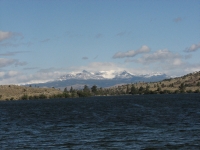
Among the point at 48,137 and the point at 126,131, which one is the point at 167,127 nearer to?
the point at 126,131

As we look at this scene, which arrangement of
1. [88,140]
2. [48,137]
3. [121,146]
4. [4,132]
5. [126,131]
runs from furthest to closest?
[4,132], [126,131], [48,137], [88,140], [121,146]

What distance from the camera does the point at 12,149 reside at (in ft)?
150

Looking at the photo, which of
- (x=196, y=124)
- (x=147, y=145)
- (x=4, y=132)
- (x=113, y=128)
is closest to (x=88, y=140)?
(x=147, y=145)

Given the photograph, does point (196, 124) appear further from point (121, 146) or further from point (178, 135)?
point (121, 146)

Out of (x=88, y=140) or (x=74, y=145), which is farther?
(x=88, y=140)

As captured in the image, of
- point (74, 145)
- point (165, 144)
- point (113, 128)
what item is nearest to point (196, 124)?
point (113, 128)

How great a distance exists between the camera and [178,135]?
52.6m

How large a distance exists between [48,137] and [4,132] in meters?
11.1

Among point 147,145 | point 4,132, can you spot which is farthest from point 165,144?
point 4,132

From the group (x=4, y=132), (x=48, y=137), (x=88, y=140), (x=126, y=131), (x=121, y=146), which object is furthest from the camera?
(x=4, y=132)

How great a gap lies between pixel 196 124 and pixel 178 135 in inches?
527

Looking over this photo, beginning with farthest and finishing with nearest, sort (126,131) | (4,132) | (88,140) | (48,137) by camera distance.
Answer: (4,132), (126,131), (48,137), (88,140)

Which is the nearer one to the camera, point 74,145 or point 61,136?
point 74,145

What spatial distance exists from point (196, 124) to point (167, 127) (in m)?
5.69
